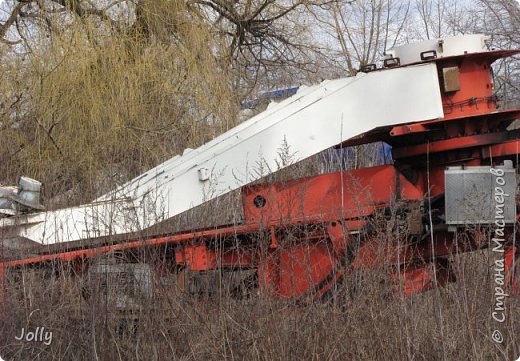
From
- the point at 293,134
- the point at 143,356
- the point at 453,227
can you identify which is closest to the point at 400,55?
the point at 293,134

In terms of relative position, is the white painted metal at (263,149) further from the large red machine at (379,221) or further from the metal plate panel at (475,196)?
the metal plate panel at (475,196)

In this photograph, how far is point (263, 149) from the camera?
15.6 ft

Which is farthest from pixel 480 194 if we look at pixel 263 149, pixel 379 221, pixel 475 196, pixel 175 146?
pixel 175 146

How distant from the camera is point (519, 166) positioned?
4.99 meters

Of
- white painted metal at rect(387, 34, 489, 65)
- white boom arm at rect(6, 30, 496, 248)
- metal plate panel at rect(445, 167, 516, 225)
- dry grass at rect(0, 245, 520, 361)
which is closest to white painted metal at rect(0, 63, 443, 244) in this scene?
white boom arm at rect(6, 30, 496, 248)

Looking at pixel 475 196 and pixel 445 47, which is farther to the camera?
pixel 445 47

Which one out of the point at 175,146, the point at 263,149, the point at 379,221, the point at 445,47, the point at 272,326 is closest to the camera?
the point at 272,326

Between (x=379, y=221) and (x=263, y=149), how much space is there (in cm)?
87

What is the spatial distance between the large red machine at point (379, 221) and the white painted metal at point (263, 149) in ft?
0.28

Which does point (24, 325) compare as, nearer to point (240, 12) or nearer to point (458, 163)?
point (458, 163)

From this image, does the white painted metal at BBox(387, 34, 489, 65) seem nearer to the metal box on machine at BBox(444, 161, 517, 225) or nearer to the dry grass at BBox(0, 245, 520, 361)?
the metal box on machine at BBox(444, 161, 517, 225)

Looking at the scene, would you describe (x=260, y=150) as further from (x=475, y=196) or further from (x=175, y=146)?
(x=175, y=146)

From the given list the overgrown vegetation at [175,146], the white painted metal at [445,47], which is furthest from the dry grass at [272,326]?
the white painted metal at [445,47]

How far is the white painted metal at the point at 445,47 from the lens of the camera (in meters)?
5.01
